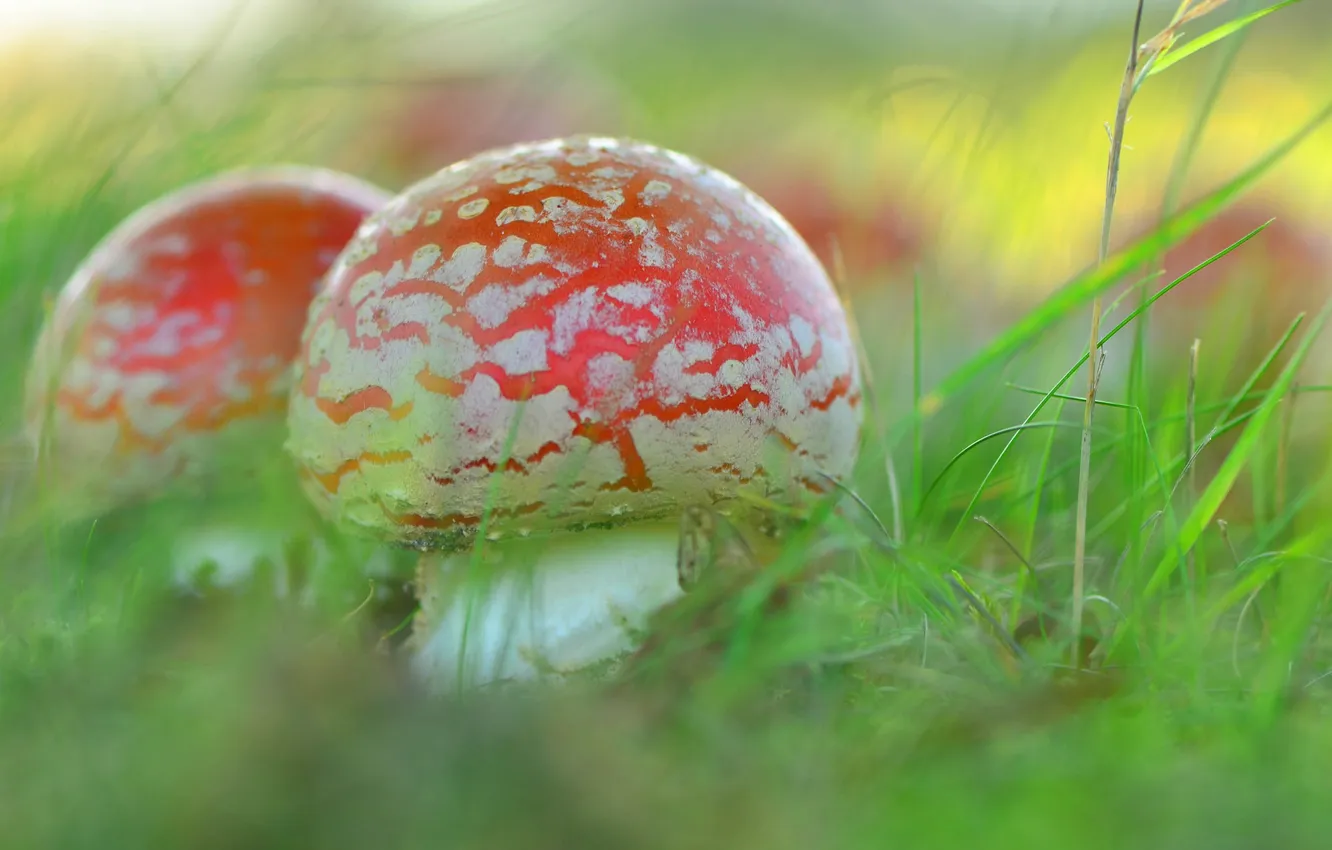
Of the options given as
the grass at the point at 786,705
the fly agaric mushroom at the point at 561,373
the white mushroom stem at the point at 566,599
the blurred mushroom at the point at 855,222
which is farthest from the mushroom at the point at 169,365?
the blurred mushroom at the point at 855,222

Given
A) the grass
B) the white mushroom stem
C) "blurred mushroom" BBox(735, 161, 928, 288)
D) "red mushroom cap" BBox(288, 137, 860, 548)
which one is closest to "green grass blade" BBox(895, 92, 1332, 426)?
the grass

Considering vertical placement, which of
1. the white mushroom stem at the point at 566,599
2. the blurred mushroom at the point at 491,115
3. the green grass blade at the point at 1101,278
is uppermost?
the blurred mushroom at the point at 491,115

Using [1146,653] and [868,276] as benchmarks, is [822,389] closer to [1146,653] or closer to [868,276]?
[1146,653]

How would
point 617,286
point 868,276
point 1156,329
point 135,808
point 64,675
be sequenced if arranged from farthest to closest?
point 868,276, point 1156,329, point 617,286, point 64,675, point 135,808

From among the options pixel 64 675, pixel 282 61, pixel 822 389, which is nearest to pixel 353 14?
pixel 282 61

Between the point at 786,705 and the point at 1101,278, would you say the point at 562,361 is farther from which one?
the point at 1101,278

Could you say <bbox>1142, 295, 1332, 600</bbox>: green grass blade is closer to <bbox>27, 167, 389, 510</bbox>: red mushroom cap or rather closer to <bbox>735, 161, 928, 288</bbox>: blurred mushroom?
<bbox>27, 167, 389, 510</bbox>: red mushroom cap

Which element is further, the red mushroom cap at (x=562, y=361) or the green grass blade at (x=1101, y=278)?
the red mushroom cap at (x=562, y=361)

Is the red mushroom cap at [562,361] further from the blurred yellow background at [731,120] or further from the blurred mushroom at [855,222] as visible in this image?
the blurred mushroom at [855,222]
